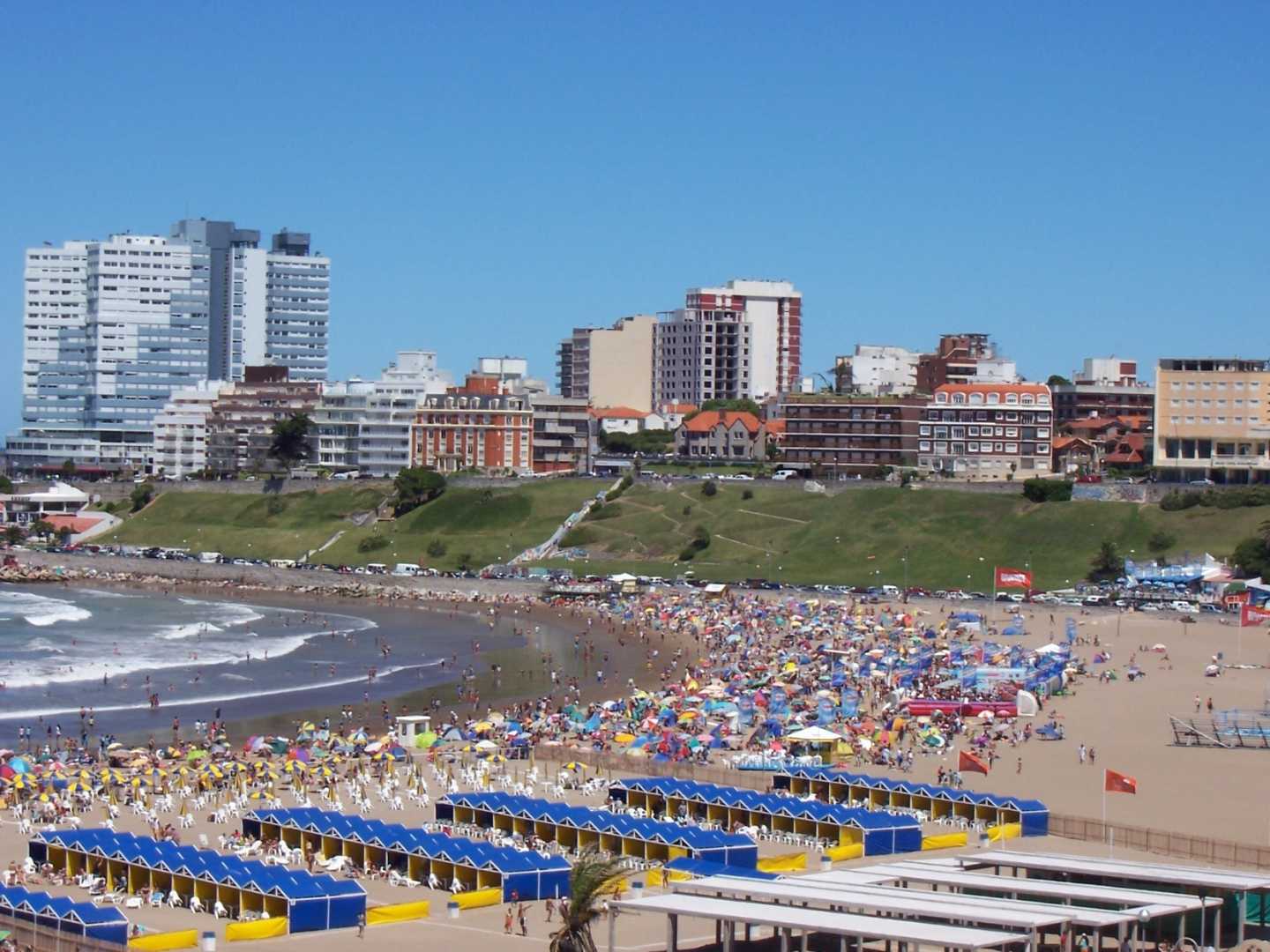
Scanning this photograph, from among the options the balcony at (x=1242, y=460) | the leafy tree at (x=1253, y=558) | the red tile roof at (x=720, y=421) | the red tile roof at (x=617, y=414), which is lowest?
the leafy tree at (x=1253, y=558)

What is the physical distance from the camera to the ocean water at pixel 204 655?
53.5 m

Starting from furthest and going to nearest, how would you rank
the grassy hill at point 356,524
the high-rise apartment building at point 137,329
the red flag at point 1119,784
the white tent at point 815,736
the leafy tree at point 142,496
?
the high-rise apartment building at point 137,329
the leafy tree at point 142,496
the grassy hill at point 356,524
the white tent at point 815,736
the red flag at point 1119,784

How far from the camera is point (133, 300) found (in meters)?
189

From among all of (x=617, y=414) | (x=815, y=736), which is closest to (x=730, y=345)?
(x=617, y=414)

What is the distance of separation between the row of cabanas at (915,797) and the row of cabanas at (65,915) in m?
14.8

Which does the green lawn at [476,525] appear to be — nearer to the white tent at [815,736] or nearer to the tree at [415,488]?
the tree at [415,488]

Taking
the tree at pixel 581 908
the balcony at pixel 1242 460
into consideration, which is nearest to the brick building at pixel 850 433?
the balcony at pixel 1242 460

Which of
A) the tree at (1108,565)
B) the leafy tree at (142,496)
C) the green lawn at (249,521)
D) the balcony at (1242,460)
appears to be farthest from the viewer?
the leafy tree at (142,496)

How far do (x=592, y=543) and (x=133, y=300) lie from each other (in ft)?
347

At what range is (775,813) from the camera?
3359 centimetres

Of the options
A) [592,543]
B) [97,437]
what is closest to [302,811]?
[592,543]

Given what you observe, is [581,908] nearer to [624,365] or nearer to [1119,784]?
[1119,784]

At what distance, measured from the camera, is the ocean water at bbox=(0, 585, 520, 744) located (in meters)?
53.5

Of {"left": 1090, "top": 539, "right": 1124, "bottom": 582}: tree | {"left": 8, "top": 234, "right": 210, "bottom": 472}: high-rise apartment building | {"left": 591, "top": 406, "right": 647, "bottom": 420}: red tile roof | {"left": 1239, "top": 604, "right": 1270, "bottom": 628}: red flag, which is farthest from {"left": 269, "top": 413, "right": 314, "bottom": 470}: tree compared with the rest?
{"left": 1239, "top": 604, "right": 1270, "bottom": 628}: red flag
